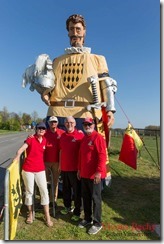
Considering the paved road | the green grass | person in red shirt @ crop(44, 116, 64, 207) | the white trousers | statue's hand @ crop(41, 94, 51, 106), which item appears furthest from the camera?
the paved road

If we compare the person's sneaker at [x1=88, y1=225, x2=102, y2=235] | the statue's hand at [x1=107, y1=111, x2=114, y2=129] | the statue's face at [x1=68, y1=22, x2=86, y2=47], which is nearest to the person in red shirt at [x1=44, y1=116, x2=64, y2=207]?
the statue's hand at [x1=107, y1=111, x2=114, y2=129]

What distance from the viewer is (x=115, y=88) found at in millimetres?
4531

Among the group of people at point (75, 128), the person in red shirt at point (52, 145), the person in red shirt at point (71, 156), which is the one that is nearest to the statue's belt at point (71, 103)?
the group of people at point (75, 128)

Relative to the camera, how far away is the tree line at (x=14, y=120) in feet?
210

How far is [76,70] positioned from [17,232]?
259 centimetres

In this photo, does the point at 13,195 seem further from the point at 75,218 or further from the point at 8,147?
the point at 8,147

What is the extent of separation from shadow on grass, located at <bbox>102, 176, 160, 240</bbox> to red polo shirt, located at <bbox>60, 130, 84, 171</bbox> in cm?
95

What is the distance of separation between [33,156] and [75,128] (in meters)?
0.96

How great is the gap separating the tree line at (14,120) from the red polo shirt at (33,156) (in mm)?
53684

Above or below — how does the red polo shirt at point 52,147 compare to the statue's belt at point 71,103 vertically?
below

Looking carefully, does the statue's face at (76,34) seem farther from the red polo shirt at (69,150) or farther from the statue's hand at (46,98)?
the red polo shirt at (69,150)

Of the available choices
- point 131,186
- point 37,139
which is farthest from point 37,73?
point 131,186

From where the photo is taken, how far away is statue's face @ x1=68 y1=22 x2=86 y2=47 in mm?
4541

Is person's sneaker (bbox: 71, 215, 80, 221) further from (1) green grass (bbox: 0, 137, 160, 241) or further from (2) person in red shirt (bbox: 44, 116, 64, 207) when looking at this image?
(2) person in red shirt (bbox: 44, 116, 64, 207)
